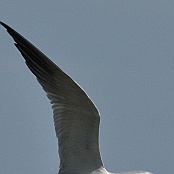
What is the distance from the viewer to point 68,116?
78.4ft

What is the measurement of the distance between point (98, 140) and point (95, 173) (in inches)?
22.4

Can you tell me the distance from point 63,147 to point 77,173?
0.52 meters

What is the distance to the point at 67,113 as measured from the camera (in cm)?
2388

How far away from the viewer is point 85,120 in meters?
Result: 23.6

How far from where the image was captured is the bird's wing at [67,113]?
77.5ft

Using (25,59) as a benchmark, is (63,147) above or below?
below

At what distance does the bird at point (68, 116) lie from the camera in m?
23.6

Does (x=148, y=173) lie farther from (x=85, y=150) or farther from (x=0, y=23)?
(x=0, y=23)

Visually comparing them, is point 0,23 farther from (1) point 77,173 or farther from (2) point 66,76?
(1) point 77,173

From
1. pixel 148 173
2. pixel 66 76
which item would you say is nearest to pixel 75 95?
pixel 66 76

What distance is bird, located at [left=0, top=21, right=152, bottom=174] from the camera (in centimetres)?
2361

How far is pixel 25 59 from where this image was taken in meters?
24.0

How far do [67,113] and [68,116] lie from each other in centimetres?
6

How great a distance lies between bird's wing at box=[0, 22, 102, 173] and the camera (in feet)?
77.5
